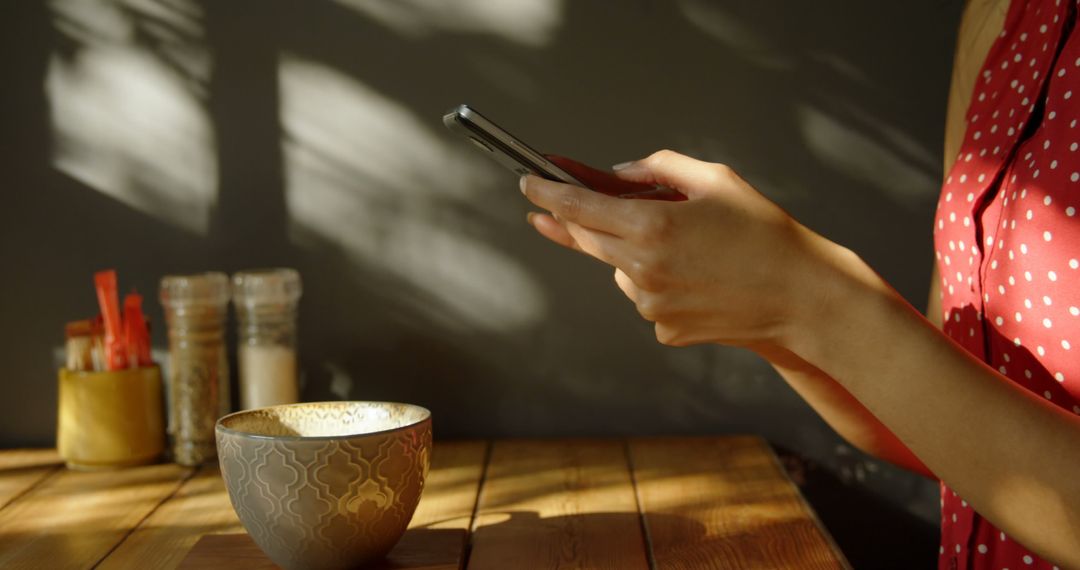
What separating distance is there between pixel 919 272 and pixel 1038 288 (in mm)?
623

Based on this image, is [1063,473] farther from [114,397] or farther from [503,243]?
[114,397]

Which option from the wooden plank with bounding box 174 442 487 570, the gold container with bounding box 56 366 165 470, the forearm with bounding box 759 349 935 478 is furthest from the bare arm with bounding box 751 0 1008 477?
the gold container with bounding box 56 366 165 470

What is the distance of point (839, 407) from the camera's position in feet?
3.09

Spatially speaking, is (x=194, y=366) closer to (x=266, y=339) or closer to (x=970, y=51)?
(x=266, y=339)

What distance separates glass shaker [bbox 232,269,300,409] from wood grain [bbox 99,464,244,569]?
0.14m

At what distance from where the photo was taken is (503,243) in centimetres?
137

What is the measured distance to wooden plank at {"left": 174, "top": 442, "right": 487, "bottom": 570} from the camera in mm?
804

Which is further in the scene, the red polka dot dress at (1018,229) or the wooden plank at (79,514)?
the wooden plank at (79,514)

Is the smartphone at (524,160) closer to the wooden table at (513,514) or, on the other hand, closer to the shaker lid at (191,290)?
the wooden table at (513,514)

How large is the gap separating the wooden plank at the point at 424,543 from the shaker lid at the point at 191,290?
0.99 feet

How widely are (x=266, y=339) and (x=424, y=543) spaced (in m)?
0.51

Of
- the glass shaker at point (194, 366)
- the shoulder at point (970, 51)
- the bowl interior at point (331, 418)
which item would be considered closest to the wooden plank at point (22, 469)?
the glass shaker at point (194, 366)

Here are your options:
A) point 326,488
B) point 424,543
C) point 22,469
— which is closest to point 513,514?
point 424,543

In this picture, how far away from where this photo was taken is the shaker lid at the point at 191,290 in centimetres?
124
